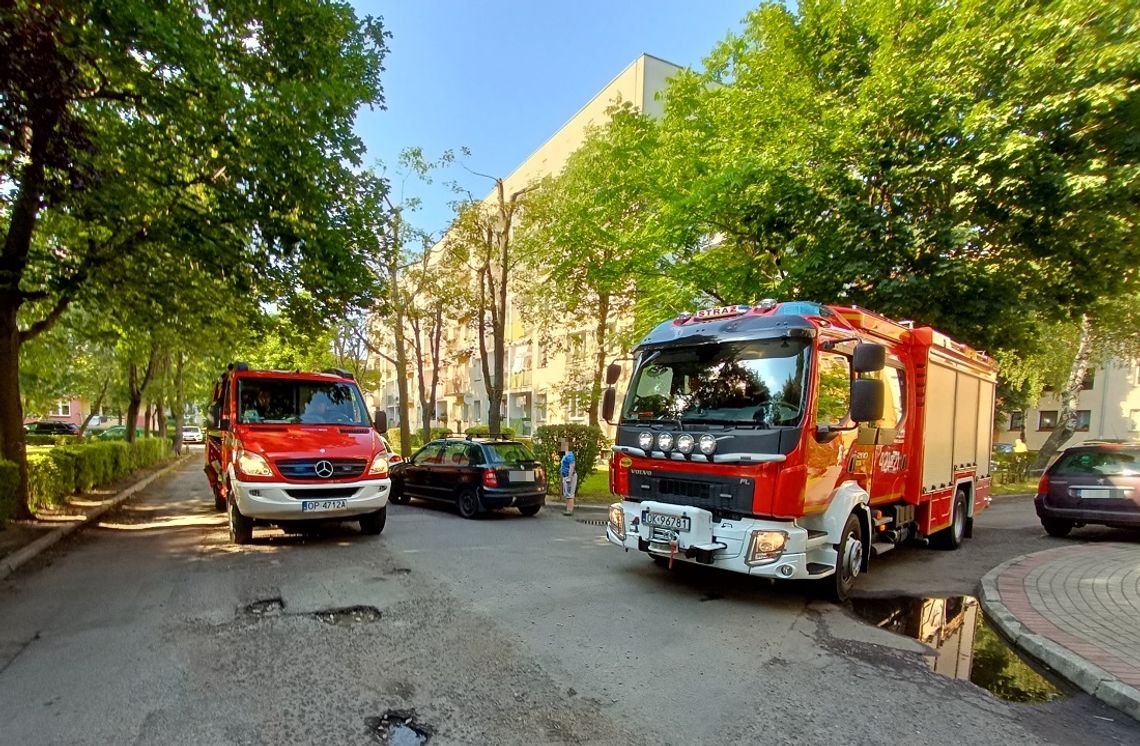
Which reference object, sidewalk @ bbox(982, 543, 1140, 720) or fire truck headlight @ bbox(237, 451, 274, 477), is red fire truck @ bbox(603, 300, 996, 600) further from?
fire truck headlight @ bbox(237, 451, 274, 477)

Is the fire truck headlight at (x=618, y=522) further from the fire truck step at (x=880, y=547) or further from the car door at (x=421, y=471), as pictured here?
the car door at (x=421, y=471)

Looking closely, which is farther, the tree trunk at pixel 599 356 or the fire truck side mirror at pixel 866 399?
the tree trunk at pixel 599 356

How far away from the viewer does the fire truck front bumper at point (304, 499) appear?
772cm

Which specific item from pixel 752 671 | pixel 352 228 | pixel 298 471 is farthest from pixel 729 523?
pixel 352 228

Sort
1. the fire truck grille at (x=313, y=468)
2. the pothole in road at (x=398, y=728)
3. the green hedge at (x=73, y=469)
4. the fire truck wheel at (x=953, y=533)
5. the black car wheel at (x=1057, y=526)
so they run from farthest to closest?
1. the black car wheel at (x=1057, y=526)
2. the green hedge at (x=73, y=469)
3. the fire truck wheel at (x=953, y=533)
4. the fire truck grille at (x=313, y=468)
5. the pothole in road at (x=398, y=728)

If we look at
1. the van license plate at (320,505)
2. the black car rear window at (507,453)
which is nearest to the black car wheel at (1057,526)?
the black car rear window at (507,453)

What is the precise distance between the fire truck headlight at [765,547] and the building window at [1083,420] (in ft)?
149

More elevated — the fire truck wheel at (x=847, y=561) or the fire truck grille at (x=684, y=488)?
the fire truck grille at (x=684, y=488)

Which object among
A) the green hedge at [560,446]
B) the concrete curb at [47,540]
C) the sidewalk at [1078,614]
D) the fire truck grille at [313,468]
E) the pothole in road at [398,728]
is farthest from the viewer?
the green hedge at [560,446]

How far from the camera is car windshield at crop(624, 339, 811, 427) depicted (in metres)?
5.76

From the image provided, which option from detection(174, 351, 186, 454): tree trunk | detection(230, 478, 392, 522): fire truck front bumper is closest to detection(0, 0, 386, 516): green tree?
detection(230, 478, 392, 522): fire truck front bumper

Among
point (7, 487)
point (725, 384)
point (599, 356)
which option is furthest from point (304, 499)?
point (599, 356)

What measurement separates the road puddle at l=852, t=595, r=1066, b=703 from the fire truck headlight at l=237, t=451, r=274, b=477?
23.4 ft

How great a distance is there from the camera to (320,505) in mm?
8008
